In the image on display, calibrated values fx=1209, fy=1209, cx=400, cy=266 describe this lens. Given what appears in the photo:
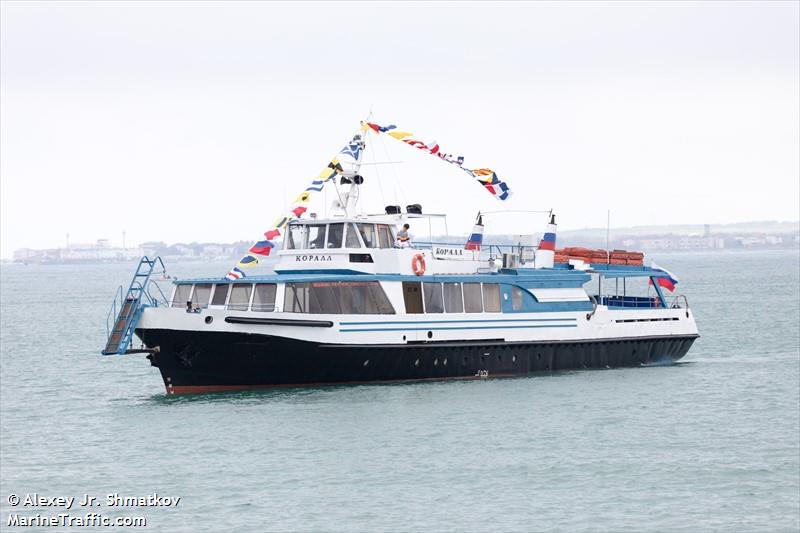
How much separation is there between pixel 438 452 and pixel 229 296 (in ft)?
38.8

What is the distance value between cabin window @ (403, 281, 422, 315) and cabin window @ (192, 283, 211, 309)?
22.4 feet

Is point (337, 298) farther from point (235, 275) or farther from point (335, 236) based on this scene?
point (235, 275)

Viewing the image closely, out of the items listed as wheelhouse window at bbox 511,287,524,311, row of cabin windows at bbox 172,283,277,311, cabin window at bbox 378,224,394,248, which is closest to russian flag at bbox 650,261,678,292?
wheelhouse window at bbox 511,287,524,311

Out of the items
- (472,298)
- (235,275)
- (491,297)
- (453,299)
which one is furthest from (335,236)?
(491,297)

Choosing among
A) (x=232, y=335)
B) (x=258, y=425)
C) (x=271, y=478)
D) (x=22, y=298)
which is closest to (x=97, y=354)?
(x=232, y=335)

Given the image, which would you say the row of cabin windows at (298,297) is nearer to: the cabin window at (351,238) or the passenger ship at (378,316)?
the passenger ship at (378,316)

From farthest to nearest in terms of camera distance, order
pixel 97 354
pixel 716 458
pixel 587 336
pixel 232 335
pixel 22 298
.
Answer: pixel 22 298
pixel 97 354
pixel 587 336
pixel 232 335
pixel 716 458

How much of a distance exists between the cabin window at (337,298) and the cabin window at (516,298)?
5.44m

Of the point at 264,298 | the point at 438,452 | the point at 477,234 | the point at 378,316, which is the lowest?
the point at 438,452

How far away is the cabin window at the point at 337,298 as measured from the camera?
40.3m

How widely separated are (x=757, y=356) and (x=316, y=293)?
74.3 ft

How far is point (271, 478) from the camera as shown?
29.4 metres

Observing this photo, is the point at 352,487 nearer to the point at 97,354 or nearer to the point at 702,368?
the point at 702,368

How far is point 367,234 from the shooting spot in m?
43.5
